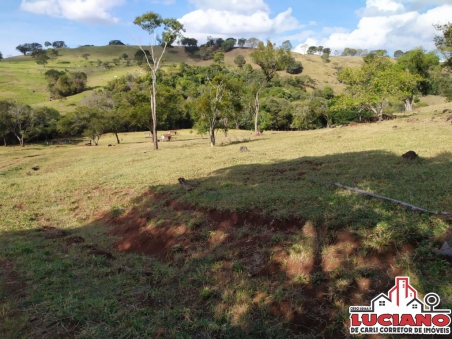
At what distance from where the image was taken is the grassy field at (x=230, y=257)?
4219 mm

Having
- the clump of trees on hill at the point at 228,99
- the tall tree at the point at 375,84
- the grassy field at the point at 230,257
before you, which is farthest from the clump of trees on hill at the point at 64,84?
the grassy field at the point at 230,257

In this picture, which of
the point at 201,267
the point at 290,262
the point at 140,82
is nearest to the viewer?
the point at 290,262

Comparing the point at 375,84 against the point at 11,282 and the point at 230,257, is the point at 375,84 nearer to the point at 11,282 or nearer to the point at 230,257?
the point at 230,257

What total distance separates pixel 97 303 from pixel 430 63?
166 ft

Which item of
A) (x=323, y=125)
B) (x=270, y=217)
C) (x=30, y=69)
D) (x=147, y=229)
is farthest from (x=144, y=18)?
(x=30, y=69)

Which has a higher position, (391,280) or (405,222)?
(405,222)

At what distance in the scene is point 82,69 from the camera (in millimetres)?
107750

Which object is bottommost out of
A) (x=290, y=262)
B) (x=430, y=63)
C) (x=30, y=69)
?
(x=290, y=262)

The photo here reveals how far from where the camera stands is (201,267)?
5.83m

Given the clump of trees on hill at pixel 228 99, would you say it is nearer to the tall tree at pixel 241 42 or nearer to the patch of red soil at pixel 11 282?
the patch of red soil at pixel 11 282

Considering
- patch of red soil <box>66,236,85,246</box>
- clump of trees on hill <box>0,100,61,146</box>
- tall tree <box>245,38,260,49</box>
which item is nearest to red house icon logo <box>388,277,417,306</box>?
patch of red soil <box>66,236,85,246</box>

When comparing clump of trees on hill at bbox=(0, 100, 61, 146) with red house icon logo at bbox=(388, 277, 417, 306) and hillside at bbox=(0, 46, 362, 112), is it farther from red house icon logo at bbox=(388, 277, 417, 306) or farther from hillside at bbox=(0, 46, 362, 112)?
red house icon logo at bbox=(388, 277, 417, 306)

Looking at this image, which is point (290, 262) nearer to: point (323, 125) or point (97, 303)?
point (97, 303)

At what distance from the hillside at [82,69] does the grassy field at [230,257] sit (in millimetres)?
66541
